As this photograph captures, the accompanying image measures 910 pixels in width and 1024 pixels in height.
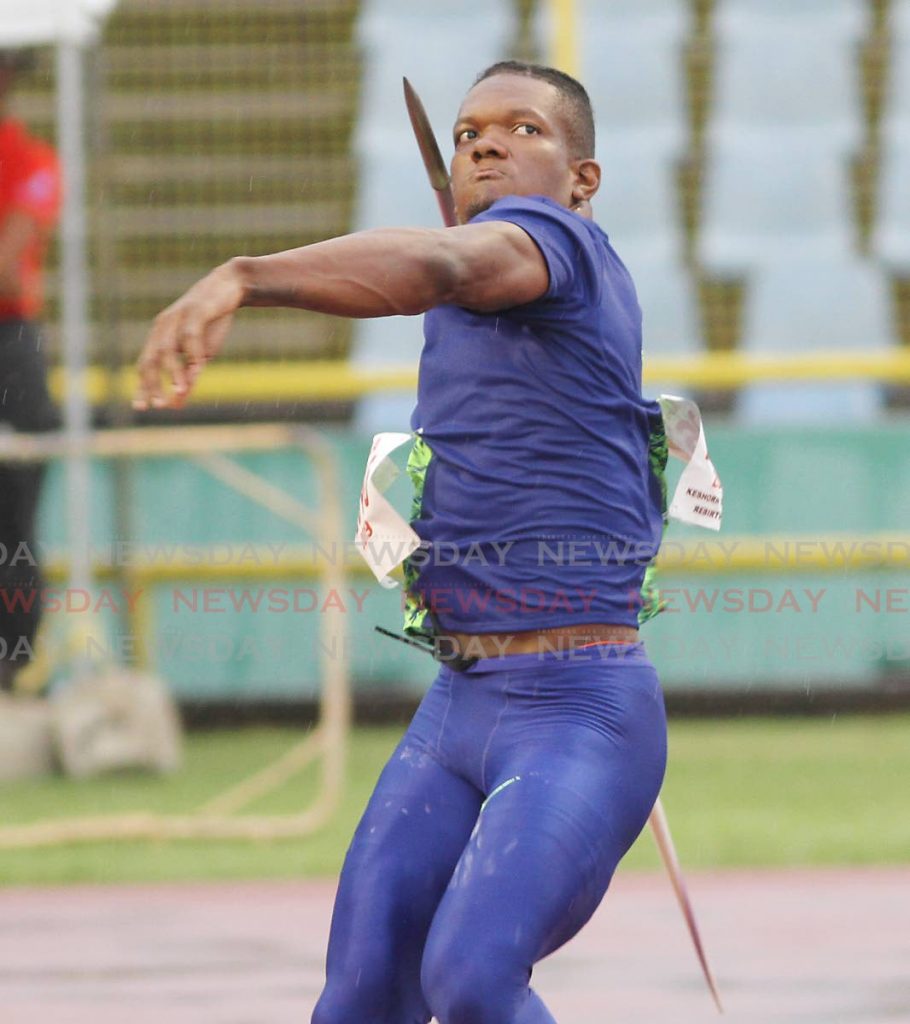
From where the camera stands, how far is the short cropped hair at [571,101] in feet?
11.5

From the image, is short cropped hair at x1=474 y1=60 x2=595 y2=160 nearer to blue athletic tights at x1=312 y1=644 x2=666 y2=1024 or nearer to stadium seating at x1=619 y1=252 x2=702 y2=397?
blue athletic tights at x1=312 y1=644 x2=666 y2=1024

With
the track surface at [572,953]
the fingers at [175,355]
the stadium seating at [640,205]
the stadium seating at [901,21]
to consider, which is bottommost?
the track surface at [572,953]

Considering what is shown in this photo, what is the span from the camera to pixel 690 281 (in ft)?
37.2

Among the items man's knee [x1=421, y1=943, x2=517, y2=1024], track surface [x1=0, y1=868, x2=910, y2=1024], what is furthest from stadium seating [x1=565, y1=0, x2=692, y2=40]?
man's knee [x1=421, y1=943, x2=517, y2=1024]

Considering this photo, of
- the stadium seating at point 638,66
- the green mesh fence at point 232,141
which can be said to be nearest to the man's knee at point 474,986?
the green mesh fence at point 232,141

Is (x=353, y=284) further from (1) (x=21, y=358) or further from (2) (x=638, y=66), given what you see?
(2) (x=638, y=66)

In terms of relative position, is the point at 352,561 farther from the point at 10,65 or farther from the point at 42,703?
the point at 10,65

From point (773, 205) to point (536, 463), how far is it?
28.7ft

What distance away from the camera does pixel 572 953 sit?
5723 millimetres

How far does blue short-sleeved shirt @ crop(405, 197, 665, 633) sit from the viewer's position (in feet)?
11.0

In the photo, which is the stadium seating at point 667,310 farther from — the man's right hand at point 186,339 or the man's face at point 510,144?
the man's right hand at point 186,339

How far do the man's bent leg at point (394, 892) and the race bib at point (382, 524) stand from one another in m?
0.38

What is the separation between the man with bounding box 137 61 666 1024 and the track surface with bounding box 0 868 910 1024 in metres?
1.63

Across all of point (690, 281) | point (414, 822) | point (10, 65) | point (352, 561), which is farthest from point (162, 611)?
point (414, 822)
